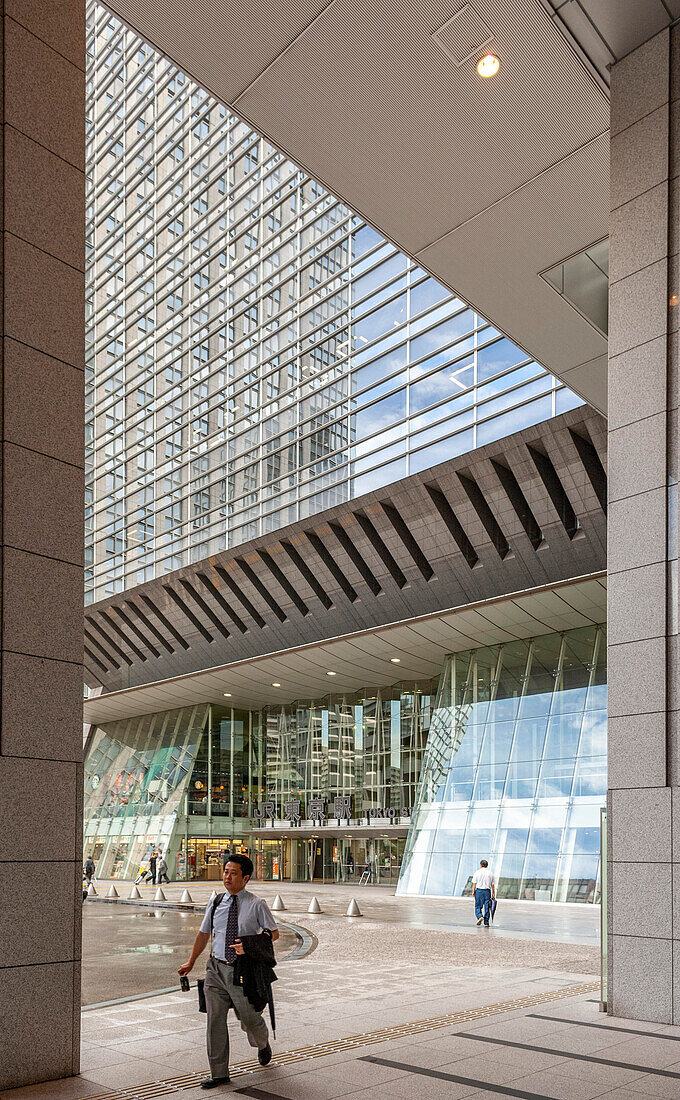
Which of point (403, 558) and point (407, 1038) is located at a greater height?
point (403, 558)

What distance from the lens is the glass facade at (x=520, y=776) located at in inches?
1161

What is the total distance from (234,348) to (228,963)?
39107 mm

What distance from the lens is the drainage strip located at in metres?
6.72

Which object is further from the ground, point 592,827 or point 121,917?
point 592,827

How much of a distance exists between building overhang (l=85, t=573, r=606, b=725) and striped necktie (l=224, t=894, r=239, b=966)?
71.6ft

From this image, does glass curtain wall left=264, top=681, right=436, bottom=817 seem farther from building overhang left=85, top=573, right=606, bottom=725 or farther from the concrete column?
the concrete column

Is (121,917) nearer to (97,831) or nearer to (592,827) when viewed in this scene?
(592,827)

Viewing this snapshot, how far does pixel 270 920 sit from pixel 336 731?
135 ft

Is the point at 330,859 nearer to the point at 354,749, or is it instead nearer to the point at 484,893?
the point at 354,749

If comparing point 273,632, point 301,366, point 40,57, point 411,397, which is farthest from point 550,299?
point 273,632

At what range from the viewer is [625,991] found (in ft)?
30.1

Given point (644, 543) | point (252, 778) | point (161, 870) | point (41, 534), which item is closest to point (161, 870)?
point (161, 870)

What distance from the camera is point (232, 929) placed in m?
7.33

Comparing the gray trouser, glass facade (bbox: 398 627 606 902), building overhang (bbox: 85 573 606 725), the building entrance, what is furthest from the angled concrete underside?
the gray trouser
